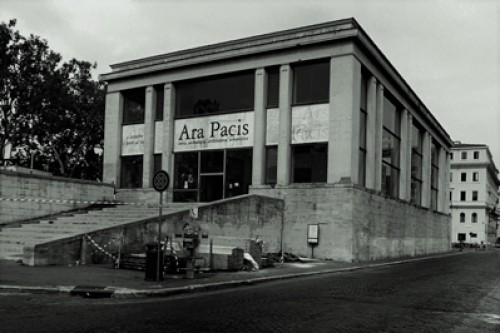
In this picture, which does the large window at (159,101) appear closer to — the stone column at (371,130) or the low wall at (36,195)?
the low wall at (36,195)

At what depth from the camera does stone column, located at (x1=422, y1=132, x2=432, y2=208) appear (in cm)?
4119

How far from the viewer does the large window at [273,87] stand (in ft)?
90.4

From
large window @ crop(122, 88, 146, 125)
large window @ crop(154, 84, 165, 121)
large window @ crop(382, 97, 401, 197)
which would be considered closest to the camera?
large window @ crop(382, 97, 401, 197)

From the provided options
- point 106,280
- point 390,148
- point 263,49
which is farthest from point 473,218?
point 106,280

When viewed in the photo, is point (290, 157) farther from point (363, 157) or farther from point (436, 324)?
point (436, 324)

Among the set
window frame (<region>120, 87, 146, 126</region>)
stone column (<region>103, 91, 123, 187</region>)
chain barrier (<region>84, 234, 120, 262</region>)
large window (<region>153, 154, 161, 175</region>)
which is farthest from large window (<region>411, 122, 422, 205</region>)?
chain barrier (<region>84, 234, 120, 262</region>)

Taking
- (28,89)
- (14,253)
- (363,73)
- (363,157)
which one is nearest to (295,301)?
(14,253)

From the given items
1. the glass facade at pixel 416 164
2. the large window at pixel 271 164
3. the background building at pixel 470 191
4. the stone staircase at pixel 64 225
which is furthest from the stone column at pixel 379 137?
the background building at pixel 470 191

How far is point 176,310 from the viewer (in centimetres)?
922

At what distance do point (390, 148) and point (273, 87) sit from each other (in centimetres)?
943

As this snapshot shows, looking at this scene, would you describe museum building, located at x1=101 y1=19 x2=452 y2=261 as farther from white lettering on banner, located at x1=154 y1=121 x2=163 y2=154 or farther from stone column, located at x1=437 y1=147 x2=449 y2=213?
stone column, located at x1=437 y1=147 x2=449 y2=213

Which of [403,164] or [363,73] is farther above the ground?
[363,73]

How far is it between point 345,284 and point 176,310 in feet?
22.1

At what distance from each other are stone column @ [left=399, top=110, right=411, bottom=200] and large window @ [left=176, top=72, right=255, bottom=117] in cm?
1210
